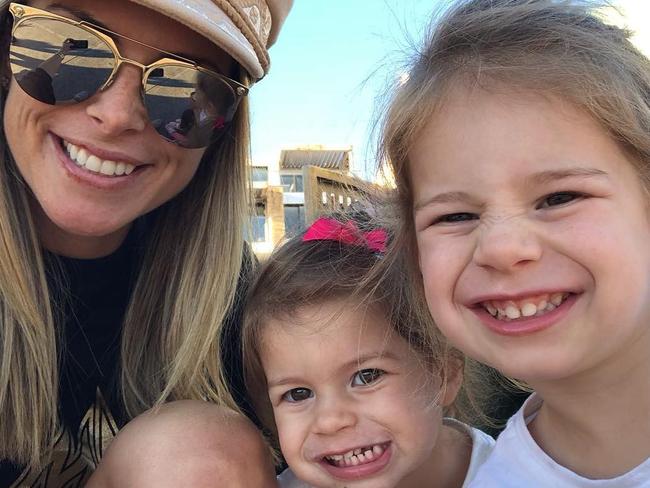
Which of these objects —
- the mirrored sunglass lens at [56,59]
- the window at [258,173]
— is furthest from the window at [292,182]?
the mirrored sunglass lens at [56,59]

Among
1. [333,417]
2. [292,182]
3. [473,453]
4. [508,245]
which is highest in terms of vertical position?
[508,245]

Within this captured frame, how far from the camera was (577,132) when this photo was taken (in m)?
1.12

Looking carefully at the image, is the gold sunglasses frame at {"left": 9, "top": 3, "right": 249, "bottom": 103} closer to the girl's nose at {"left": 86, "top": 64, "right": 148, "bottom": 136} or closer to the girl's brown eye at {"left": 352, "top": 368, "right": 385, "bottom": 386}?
the girl's nose at {"left": 86, "top": 64, "right": 148, "bottom": 136}

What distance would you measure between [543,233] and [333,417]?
574 millimetres

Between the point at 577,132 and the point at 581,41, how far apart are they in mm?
177

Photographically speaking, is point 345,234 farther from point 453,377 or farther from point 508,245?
point 508,245

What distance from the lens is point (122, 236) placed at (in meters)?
1.75

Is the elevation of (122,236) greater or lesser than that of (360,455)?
greater

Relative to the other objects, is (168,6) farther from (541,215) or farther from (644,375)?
(644,375)

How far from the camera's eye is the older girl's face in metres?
1.44

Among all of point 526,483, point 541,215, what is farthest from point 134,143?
point 526,483

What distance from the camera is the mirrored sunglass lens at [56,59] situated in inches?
54.7

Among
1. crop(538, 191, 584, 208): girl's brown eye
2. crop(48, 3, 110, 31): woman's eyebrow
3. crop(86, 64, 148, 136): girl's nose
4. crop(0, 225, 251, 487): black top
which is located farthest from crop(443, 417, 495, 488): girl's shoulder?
crop(48, 3, 110, 31): woman's eyebrow

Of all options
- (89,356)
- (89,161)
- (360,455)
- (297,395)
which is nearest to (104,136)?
(89,161)
